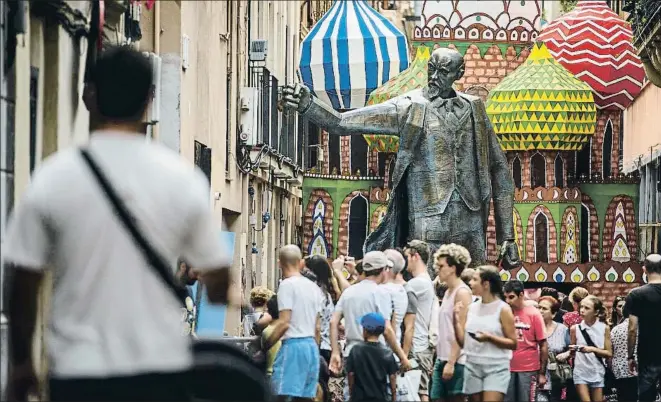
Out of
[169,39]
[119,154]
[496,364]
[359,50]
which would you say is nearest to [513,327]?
[496,364]

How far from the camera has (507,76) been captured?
5422 centimetres

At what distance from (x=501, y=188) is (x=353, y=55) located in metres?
35.3

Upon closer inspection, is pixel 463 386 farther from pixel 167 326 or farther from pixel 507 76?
pixel 507 76

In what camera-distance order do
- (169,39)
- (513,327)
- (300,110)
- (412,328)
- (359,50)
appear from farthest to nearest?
(359,50), (169,39), (300,110), (412,328), (513,327)

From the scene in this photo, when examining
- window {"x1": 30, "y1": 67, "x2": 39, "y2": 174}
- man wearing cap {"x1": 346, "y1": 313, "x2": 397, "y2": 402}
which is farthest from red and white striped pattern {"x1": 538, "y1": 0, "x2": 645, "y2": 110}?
man wearing cap {"x1": 346, "y1": 313, "x2": 397, "y2": 402}

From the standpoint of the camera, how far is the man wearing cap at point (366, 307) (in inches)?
563

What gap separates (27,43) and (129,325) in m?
8.18

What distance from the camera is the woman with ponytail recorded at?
61.2 feet

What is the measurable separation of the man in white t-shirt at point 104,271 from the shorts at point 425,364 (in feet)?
27.8

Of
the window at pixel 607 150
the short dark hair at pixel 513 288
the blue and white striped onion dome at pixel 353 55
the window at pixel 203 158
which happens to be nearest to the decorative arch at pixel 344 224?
the blue and white striped onion dome at pixel 353 55

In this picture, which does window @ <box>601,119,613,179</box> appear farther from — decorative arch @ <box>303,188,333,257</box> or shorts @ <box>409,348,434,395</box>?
shorts @ <box>409,348,434,395</box>

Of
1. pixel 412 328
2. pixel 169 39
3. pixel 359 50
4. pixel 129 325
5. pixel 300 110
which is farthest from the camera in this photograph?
pixel 359 50

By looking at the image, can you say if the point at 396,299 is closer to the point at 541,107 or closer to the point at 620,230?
the point at 541,107

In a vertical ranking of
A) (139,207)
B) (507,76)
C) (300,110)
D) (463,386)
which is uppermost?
(507,76)
